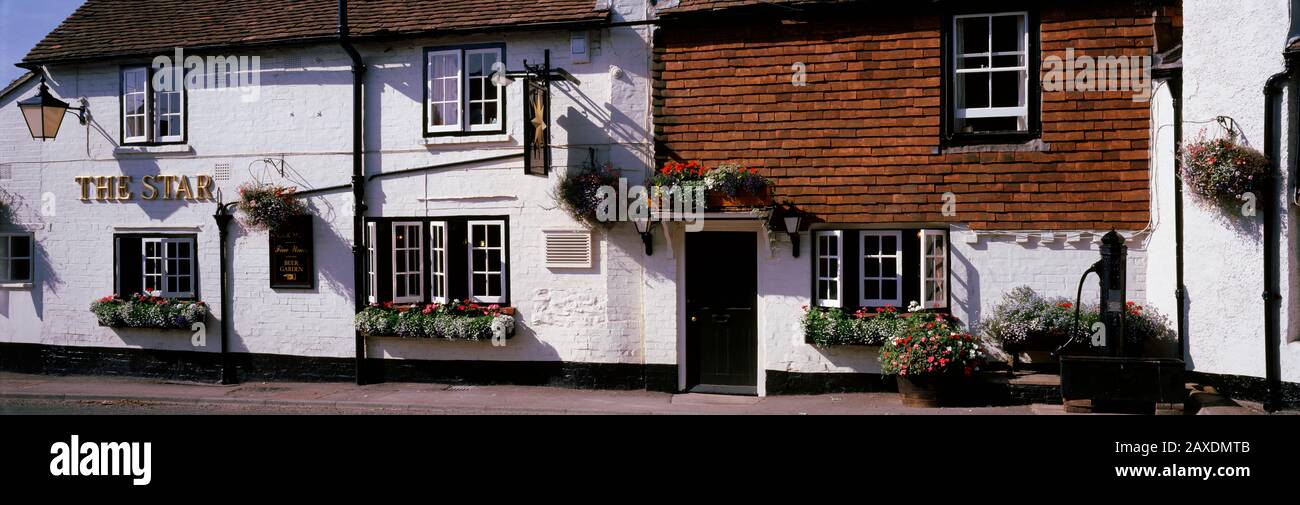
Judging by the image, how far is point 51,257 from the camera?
42.2 feet

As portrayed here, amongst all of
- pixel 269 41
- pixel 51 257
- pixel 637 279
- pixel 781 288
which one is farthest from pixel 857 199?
pixel 51 257

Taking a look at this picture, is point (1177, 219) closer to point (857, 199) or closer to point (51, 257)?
point (857, 199)

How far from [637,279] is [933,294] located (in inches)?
146

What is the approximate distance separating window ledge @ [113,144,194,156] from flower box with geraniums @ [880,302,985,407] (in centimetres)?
1031

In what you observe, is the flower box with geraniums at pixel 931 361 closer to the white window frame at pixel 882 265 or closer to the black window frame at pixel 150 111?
the white window frame at pixel 882 265

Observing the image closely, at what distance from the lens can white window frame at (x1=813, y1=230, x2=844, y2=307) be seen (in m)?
10.2

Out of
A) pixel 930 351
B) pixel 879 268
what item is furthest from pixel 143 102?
pixel 930 351

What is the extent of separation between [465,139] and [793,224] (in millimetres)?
4550

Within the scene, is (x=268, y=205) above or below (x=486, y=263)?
above

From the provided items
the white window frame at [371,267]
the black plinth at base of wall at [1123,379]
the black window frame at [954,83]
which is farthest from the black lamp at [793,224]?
the white window frame at [371,267]

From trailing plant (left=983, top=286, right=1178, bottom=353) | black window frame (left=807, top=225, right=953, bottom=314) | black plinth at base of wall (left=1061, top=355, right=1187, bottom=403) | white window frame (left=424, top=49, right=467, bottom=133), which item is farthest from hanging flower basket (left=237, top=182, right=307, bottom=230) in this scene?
black plinth at base of wall (left=1061, top=355, right=1187, bottom=403)

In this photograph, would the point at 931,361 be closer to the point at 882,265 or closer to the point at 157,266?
the point at 882,265

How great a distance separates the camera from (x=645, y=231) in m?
10.3

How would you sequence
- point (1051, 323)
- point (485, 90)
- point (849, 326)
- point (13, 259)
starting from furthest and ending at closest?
point (13, 259) < point (485, 90) < point (849, 326) < point (1051, 323)
